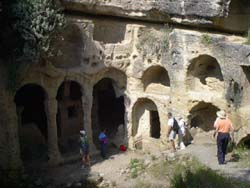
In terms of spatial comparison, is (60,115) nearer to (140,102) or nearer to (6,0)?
(140,102)

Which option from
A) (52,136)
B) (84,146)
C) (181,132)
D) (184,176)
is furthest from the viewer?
(52,136)

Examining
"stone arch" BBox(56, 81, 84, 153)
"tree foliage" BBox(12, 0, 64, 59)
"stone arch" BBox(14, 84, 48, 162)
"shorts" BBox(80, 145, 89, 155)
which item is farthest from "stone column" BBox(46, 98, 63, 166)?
"tree foliage" BBox(12, 0, 64, 59)

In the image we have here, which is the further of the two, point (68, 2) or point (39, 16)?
point (68, 2)

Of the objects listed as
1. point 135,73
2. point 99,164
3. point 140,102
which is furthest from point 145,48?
point 99,164

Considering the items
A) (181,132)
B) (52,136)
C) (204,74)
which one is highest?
(204,74)

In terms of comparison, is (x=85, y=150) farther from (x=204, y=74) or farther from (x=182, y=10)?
(x=182, y=10)

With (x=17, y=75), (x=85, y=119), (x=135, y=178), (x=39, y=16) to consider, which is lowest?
(x=135, y=178)

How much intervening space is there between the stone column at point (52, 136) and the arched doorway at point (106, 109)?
412 centimetres

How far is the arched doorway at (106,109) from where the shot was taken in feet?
84.0

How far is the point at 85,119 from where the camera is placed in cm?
2202

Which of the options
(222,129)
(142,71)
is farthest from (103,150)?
(222,129)

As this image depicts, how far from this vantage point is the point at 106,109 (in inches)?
1065

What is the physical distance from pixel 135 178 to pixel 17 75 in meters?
5.66

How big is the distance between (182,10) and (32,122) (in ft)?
28.7
